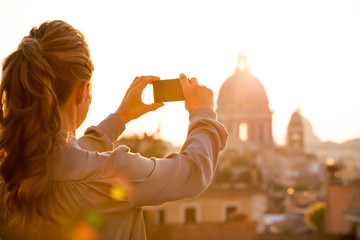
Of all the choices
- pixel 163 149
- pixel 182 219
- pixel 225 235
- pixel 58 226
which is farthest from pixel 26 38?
pixel 163 149

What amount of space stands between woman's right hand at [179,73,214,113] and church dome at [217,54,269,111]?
62157 millimetres

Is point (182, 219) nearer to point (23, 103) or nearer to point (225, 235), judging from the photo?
point (225, 235)

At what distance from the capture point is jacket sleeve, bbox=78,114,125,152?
1.67 meters

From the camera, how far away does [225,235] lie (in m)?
20.9

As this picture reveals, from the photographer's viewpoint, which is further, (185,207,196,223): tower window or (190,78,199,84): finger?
(185,207,196,223): tower window

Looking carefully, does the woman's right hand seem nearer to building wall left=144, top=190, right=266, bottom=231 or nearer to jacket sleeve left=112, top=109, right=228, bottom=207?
jacket sleeve left=112, top=109, right=228, bottom=207

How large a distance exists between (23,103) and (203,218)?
24.0 meters

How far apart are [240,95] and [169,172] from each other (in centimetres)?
6260

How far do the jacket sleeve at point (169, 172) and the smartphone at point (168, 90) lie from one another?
0.24 m

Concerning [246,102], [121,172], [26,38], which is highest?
[246,102]

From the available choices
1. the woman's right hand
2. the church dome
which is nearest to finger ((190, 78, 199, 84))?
the woman's right hand

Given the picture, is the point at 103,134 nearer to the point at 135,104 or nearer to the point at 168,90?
the point at 135,104

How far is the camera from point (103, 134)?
1.71 metres

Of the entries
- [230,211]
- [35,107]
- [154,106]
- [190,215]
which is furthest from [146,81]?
[230,211]
